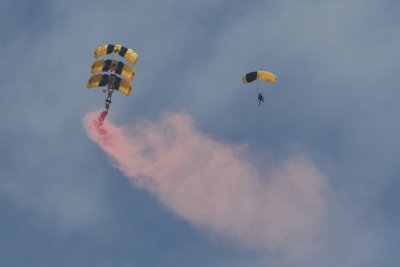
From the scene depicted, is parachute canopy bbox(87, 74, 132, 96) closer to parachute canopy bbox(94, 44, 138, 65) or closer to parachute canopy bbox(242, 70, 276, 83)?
parachute canopy bbox(94, 44, 138, 65)

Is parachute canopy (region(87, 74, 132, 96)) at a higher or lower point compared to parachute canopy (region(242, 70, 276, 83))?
lower

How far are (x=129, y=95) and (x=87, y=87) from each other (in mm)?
6387

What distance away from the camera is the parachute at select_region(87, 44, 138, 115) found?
153 meters

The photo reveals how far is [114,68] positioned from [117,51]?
150 inches

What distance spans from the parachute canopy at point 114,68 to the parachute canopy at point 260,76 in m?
17.7

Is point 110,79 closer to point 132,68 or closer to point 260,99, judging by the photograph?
point 132,68

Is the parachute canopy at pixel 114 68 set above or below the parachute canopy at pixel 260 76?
below

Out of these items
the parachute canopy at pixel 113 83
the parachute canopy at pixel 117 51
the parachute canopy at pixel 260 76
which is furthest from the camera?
the parachute canopy at pixel 260 76

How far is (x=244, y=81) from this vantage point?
527 ft

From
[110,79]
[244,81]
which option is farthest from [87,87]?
[244,81]

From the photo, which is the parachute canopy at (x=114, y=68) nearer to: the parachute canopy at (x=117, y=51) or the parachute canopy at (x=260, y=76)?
Answer: the parachute canopy at (x=117, y=51)

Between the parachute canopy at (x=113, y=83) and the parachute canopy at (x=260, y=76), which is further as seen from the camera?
the parachute canopy at (x=260, y=76)

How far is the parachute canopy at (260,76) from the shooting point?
527 feet

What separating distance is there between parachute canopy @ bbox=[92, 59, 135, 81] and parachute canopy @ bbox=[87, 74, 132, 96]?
2.19 metres
